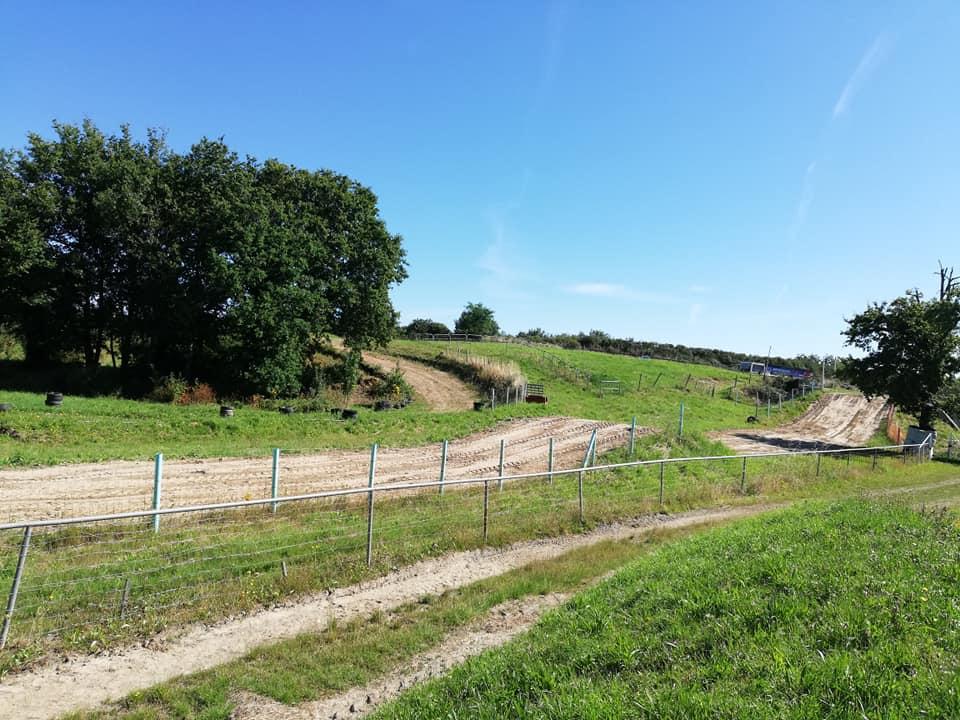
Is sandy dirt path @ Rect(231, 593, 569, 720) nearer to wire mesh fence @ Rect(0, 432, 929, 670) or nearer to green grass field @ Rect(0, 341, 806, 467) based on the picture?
wire mesh fence @ Rect(0, 432, 929, 670)

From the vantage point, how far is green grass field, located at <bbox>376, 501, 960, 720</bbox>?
4109mm

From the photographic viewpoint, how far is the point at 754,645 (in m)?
5.04

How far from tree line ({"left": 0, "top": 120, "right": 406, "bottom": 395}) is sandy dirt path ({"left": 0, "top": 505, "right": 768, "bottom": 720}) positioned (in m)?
24.1

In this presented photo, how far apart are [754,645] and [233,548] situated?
9.02 metres

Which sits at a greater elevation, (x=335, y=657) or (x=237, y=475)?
(x=237, y=475)

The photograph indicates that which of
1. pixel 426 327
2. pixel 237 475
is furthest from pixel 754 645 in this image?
pixel 426 327

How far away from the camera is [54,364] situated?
1473 inches

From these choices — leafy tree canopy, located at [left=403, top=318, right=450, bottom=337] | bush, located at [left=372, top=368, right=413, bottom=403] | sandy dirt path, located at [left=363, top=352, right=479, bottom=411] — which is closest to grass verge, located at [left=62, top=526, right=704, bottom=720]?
sandy dirt path, located at [left=363, top=352, right=479, bottom=411]

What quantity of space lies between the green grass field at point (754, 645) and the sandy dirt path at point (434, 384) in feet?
99.0

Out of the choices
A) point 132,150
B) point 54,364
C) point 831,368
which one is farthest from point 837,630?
point 831,368

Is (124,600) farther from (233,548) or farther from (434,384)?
(434,384)

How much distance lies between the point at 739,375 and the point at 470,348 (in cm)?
3410

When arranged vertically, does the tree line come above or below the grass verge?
above

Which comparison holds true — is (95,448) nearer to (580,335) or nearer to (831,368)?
(580,335)
